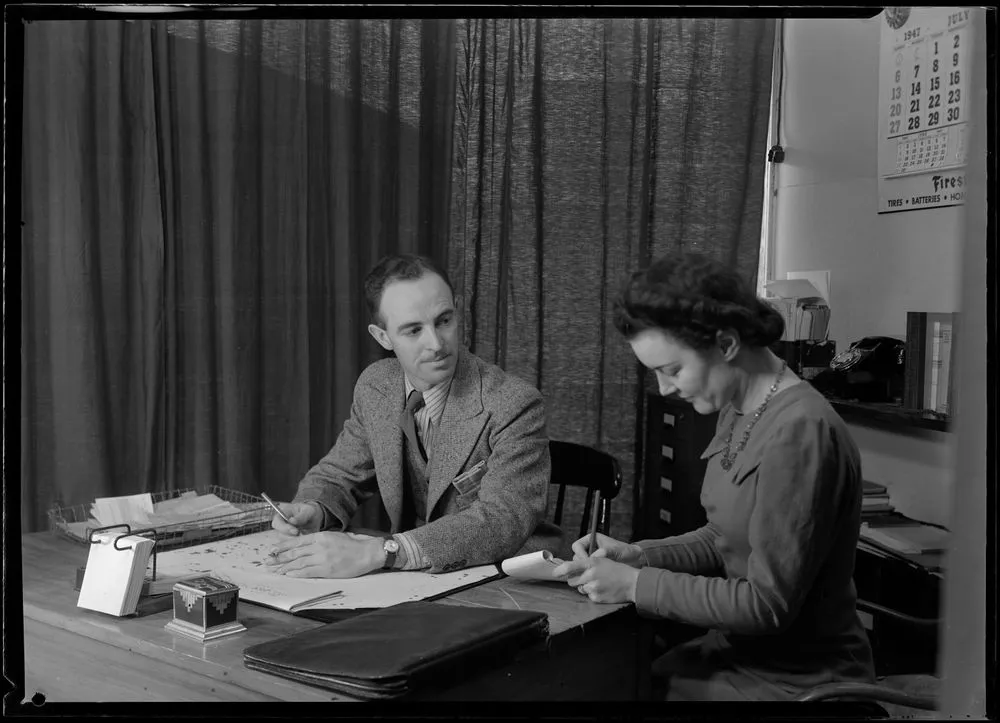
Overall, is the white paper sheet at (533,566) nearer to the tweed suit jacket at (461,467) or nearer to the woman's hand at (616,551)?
the woman's hand at (616,551)

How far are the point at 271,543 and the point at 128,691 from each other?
419 mm

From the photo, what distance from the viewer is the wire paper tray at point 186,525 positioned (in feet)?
5.47

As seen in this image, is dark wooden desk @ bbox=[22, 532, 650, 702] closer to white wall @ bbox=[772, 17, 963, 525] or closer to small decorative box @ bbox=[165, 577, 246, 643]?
small decorative box @ bbox=[165, 577, 246, 643]

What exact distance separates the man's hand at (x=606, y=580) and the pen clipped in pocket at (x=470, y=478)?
1.48ft

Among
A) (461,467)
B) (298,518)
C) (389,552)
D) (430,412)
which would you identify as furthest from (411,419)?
(389,552)

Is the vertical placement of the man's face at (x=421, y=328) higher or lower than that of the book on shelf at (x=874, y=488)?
higher

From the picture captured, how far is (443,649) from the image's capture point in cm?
115

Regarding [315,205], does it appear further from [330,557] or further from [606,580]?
[606,580]

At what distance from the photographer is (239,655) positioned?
1207mm

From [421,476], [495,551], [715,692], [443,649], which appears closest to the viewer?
[443,649]

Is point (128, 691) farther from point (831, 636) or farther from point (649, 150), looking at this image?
point (649, 150)

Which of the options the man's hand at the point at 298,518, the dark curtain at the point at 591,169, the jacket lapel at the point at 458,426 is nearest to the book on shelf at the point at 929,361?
the dark curtain at the point at 591,169

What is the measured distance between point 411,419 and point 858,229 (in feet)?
3.27

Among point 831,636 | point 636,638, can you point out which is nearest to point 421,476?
point 636,638
